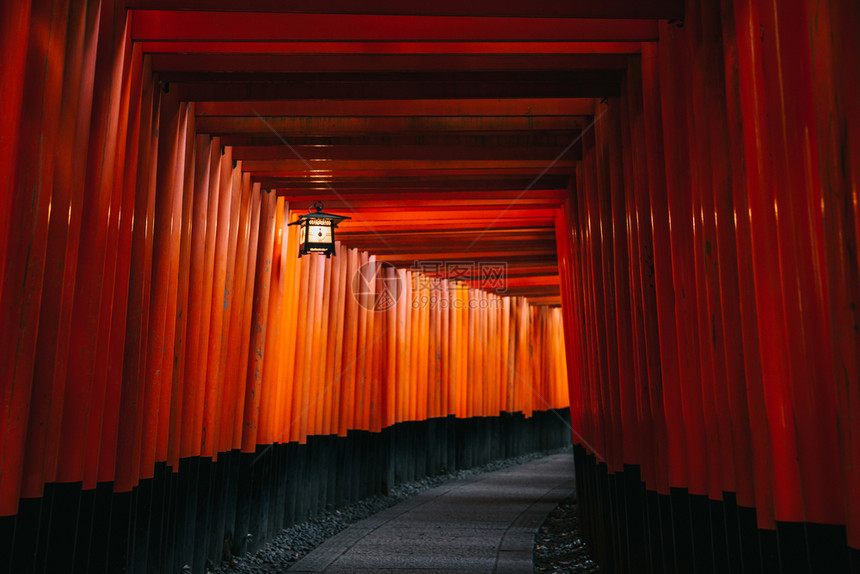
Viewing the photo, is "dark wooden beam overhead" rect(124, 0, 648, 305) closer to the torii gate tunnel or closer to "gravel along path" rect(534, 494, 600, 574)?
the torii gate tunnel

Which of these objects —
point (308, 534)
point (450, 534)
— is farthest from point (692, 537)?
point (308, 534)

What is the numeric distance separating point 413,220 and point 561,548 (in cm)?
425

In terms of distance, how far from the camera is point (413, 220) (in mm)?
9203

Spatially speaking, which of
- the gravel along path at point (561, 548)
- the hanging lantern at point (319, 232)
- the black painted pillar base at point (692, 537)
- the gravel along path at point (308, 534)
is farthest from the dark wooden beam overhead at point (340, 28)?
the gravel along path at point (561, 548)

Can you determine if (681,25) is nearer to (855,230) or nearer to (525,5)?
(525,5)

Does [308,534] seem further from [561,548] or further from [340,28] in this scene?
[340,28]

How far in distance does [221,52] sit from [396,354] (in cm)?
737

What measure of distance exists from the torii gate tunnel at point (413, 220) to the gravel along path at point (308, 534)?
0.22 m

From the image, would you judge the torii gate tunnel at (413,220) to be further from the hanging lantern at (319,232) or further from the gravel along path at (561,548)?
the gravel along path at (561,548)

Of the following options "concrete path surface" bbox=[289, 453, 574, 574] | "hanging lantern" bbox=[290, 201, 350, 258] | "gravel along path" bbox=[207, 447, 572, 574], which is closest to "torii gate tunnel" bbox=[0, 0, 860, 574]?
"gravel along path" bbox=[207, 447, 572, 574]

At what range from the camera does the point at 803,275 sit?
2564 mm

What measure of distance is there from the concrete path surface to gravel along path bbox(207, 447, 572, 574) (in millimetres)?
170

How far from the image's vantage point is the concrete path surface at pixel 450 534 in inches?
261

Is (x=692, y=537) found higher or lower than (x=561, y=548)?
higher
